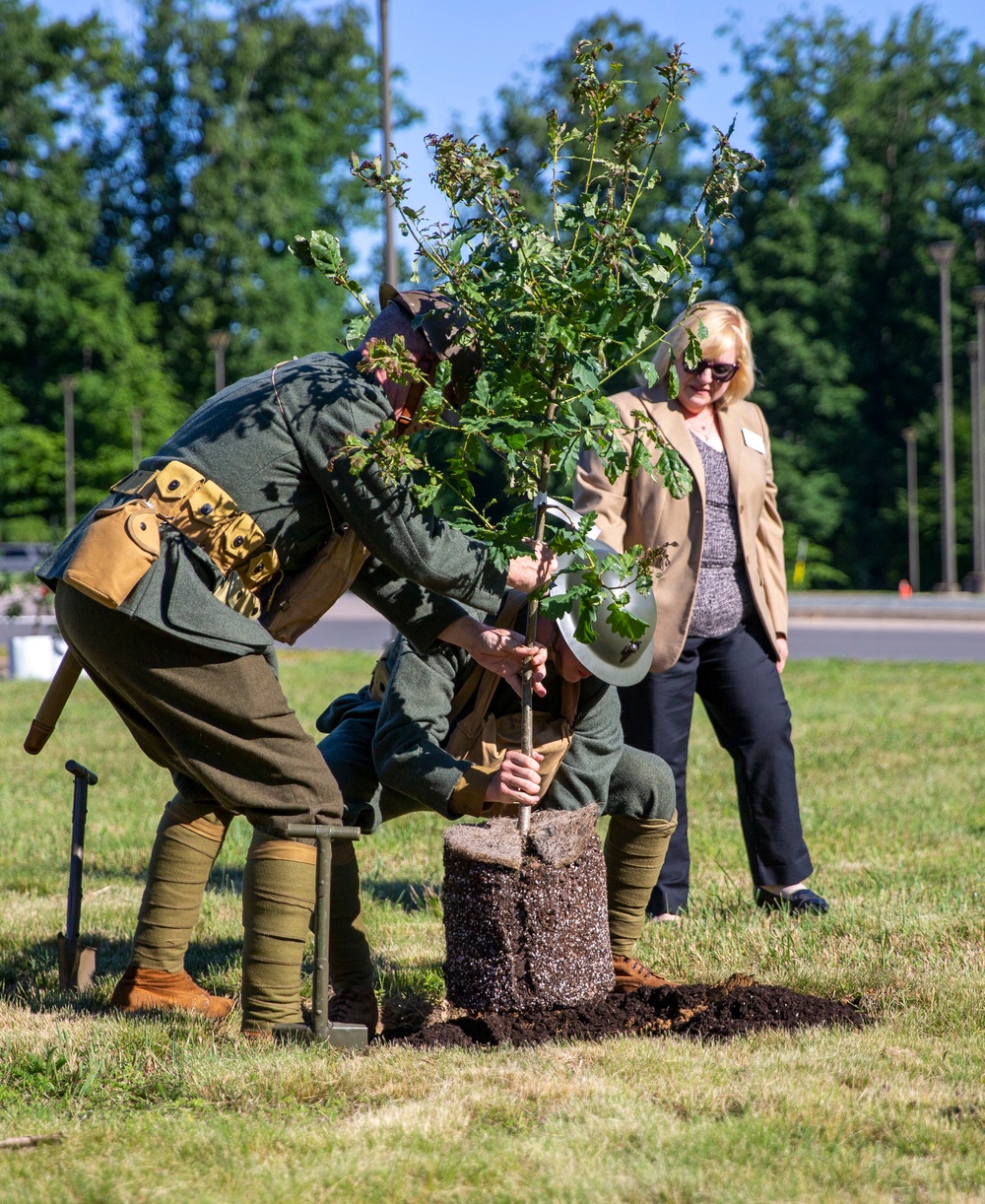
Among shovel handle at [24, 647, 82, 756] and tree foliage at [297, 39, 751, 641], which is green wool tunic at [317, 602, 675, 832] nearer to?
tree foliage at [297, 39, 751, 641]

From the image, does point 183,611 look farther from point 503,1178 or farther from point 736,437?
point 736,437

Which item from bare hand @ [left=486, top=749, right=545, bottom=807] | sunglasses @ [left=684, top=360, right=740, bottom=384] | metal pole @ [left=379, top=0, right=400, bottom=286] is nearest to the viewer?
bare hand @ [left=486, top=749, right=545, bottom=807]

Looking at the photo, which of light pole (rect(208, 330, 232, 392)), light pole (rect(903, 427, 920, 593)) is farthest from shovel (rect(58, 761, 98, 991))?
light pole (rect(903, 427, 920, 593))

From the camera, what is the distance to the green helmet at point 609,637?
359cm

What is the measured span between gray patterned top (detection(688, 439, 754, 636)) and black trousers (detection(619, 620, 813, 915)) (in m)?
0.06

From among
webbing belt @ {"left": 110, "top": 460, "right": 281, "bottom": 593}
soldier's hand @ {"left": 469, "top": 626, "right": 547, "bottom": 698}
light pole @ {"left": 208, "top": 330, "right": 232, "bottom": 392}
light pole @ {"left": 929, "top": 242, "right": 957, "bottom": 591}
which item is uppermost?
light pole @ {"left": 208, "top": 330, "right": 232, "bottom": 392}

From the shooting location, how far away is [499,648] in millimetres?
3459

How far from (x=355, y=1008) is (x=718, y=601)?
2.00 metres

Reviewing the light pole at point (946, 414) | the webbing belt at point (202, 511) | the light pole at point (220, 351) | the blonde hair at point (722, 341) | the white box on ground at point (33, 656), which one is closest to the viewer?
the webbing belt at point (202, 511)

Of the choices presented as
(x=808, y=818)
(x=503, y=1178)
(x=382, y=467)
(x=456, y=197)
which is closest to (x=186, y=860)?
(x=382, y=467)

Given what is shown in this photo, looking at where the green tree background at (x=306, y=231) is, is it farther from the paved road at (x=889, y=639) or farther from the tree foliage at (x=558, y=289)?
the tree foliage at (x=558, y=289)

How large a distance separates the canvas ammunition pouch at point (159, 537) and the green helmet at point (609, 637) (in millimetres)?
762

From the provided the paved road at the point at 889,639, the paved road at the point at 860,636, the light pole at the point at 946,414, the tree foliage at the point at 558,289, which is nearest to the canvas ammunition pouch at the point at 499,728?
the tree foliage at the point at 558,289

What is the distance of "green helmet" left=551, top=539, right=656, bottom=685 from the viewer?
11.8ft
